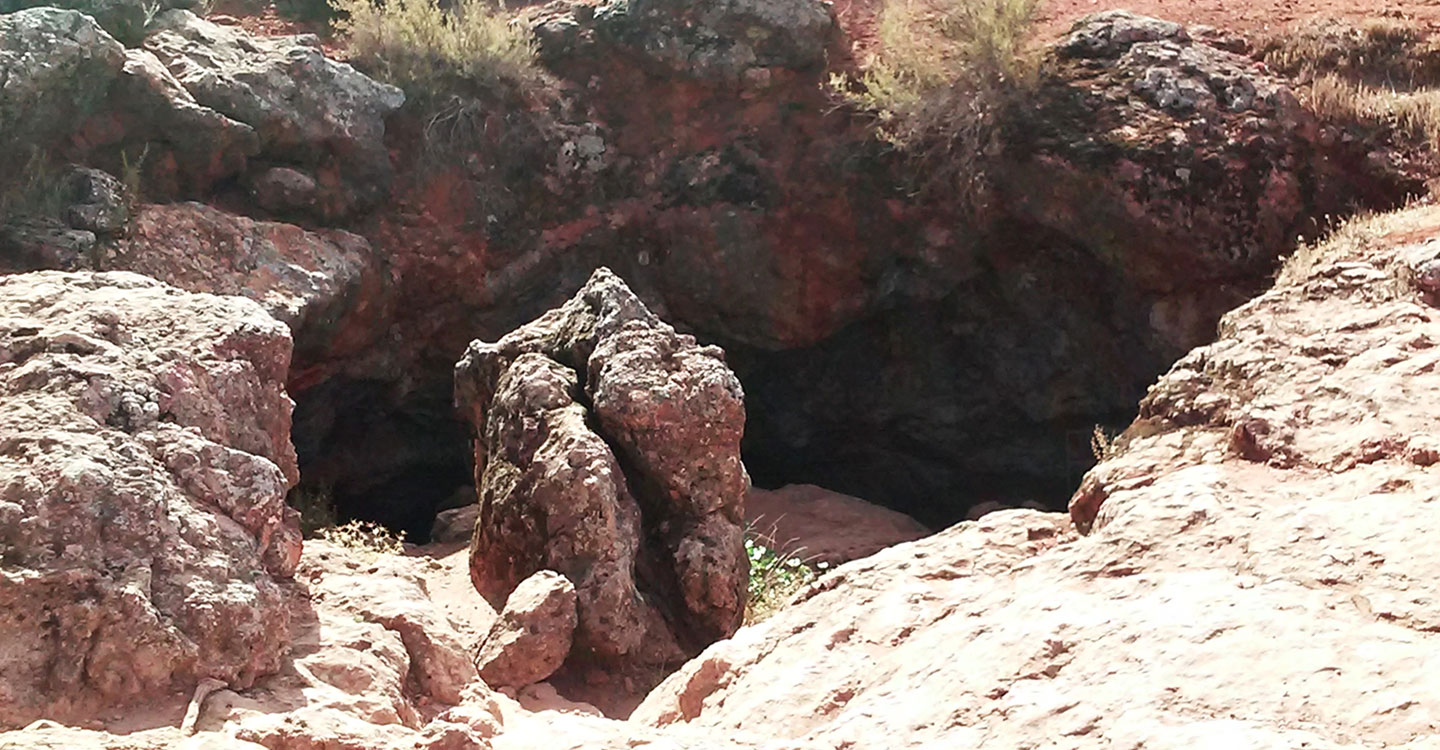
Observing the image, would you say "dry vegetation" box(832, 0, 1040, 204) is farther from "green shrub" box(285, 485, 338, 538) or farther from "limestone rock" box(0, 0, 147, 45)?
"limestone rock" box(0, 0, 147, 45)

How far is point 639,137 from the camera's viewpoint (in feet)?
32.5

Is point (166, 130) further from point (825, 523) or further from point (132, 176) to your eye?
point (825, 523)

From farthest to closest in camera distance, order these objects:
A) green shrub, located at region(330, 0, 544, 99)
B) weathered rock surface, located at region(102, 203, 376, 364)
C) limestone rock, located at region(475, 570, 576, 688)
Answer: green shrub, located at region(330, 0, 544, 99), weathered rock surface, located at region(102, 203, 376, 364), limestone rock, located at region(475, 570, 576, 688)

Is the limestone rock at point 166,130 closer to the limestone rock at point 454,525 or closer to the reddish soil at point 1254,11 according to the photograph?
the limestone rock at point 454,525

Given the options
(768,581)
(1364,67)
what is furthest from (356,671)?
(1364,67)

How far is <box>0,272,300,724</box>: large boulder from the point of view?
124 inches

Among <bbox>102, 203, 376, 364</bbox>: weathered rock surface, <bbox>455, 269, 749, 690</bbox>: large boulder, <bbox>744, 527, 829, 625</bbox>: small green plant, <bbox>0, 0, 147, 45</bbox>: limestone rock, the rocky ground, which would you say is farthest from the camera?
<bbox>0, 0, 147, 45</bbox>: limestone rock

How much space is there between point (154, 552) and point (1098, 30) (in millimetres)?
7770

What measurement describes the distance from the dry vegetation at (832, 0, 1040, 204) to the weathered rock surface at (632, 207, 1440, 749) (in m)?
4.40

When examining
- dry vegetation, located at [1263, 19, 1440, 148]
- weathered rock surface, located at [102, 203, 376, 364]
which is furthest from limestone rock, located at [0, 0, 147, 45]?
dry vegetation, located at [1263, 19, 1440, 148]

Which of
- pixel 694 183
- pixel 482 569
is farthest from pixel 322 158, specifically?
pixel 482 569

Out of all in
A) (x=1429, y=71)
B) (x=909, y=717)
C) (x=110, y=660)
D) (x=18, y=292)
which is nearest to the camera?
(x=909, y=717)

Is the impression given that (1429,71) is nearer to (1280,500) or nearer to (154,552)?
(1280,500)

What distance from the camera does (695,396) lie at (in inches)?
237
